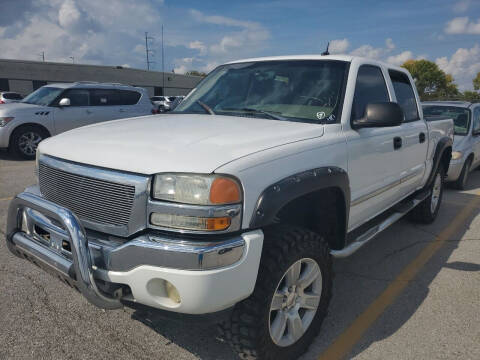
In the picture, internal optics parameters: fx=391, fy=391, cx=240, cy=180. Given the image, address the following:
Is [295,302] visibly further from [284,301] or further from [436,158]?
[436,158]

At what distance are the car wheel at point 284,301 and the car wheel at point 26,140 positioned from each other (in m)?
8.67

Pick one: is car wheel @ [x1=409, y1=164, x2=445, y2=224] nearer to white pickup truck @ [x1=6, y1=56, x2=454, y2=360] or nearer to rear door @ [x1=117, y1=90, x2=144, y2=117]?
white pickup truck @ [x1=6, y1=56, x2=454, y2=360]

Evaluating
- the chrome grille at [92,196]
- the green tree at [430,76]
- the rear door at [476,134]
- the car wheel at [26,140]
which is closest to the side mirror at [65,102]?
the car wheel at [26,140]

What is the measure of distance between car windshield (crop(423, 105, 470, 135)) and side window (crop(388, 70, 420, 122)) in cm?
364

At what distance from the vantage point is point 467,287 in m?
3.42

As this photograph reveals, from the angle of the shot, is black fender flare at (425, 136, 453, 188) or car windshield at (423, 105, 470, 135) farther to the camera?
car windshield at (423, 105, 470, 135)

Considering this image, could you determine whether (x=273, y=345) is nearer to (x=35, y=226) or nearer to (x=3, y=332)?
(x=35, y=226)

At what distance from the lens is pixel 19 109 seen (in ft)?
29.7

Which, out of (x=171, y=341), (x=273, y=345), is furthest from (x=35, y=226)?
(x=273, y=345)

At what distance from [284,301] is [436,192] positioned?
12.5 feet

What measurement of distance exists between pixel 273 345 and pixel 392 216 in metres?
2.11

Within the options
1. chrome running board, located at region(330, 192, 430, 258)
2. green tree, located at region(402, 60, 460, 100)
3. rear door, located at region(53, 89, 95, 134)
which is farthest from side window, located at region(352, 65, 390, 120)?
green tree, located at region(402, 60, 460, 100)

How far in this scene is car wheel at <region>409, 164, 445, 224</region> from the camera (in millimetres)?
4926

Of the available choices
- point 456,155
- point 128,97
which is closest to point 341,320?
point 456,155
